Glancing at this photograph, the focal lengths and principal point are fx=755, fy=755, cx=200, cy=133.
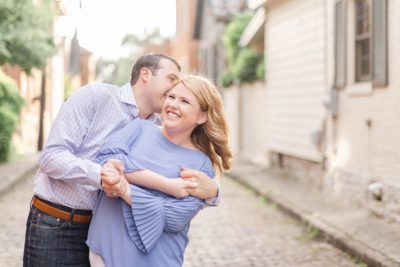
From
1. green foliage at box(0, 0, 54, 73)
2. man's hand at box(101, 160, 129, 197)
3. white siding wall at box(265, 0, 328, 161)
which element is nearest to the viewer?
man's hand at box(101, 160, 129, 197)

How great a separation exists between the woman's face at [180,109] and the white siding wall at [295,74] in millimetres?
10944

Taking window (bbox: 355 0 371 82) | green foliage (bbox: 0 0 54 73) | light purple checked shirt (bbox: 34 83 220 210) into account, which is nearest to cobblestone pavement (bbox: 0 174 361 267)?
window (bbox: 355 0 371 82)

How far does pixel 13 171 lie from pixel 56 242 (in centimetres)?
1310

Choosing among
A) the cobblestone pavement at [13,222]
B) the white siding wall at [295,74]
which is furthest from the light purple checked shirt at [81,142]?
the white siding wall at [295,74]

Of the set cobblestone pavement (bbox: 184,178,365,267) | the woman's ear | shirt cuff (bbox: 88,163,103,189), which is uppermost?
the woman's ear

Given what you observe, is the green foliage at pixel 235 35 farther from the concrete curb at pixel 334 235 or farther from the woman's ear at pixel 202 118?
the woman's ear at pixel 202 118

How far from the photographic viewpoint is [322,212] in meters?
10.8

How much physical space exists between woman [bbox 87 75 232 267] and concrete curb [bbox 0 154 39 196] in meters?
9.89

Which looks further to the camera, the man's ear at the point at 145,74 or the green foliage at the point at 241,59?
the green foliage at the point at 241,59

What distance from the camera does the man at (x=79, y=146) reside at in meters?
3.16

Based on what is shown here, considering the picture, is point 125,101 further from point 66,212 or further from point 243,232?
point 243,232

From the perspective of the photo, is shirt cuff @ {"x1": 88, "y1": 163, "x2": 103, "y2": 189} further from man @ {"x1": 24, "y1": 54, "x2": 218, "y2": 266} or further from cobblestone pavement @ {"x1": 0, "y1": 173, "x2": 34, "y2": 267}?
cobblestone pavement @ {"x1": 0, "y1": 173, "x2": 34, "y2": 267}

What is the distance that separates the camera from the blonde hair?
3.07 m

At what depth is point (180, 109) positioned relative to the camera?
3059 mm
